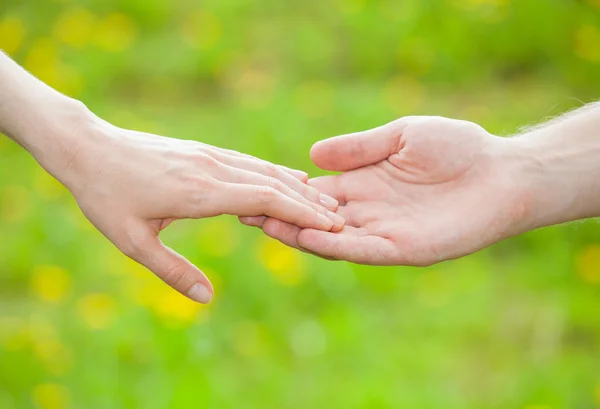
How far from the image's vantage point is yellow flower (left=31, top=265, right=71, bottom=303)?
9.03 ft

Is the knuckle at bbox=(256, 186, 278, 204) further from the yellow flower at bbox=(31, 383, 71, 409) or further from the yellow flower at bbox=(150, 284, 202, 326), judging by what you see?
the yellow flower at bbox=(31, 383, 71, 409)

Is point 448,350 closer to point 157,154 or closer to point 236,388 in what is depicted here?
point 236,388

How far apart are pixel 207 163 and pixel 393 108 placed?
5.66 feet

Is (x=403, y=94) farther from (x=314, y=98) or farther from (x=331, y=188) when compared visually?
(x=331, y=188)

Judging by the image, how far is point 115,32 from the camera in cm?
397

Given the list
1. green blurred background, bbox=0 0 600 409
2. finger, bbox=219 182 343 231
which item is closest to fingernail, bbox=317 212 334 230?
finger, bbox=219 182 343 231

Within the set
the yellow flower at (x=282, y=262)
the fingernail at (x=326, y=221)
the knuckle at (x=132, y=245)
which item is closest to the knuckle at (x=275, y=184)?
the fingernail at (x=326, y=221)

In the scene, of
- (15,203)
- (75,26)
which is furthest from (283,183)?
(75,26)

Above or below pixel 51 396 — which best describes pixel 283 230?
above

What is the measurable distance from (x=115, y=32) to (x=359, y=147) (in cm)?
222

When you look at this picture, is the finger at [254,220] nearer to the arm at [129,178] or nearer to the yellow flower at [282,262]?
the arm at [129,178]

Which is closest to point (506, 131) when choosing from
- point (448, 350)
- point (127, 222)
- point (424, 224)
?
point (448, 350)

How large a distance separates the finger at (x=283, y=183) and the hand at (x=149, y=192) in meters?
0.01

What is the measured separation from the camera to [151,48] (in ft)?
13.0
